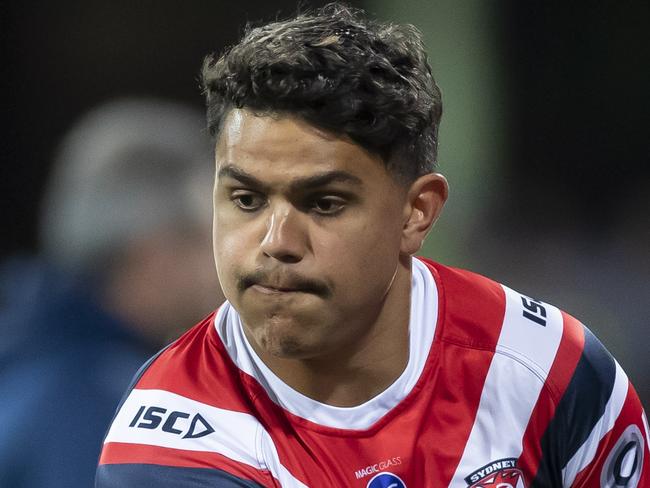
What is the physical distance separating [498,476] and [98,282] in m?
1.46

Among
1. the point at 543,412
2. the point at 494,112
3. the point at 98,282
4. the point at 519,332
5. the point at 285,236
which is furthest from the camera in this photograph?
the point at 494,112

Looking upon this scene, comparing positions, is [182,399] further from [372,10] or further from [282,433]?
[372,10]

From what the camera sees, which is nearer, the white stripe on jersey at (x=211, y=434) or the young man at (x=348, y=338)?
the young man at (x=348, y=338)

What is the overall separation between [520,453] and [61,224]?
1925mm

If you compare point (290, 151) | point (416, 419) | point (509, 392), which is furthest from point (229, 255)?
point (509, 392)

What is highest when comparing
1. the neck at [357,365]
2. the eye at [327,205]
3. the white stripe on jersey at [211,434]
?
the eye at [327,205]

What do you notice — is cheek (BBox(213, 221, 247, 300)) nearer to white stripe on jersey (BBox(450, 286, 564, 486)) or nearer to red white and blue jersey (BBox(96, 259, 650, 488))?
red white and blue jersey (BBox(96, 259, 650, 488))

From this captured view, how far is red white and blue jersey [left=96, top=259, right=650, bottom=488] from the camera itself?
1.79 m

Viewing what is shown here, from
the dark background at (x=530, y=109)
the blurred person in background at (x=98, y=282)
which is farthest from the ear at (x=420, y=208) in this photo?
the dark background at (x=530, y=109)

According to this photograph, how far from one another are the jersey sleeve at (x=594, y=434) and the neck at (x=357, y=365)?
0.30m

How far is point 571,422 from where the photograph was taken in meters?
1.89

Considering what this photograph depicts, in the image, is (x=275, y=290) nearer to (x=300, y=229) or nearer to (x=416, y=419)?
(x=300, y=229)

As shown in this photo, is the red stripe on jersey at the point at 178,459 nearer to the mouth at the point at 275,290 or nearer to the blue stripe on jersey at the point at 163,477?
the blue stripe on jersey at the point at 163,477

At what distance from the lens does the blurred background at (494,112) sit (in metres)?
3.59
